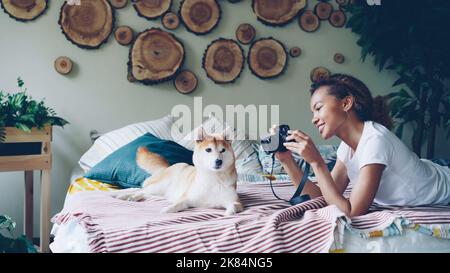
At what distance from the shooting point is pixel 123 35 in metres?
2.83

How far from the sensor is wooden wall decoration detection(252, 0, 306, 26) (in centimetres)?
306

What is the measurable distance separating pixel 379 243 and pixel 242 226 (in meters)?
0.38

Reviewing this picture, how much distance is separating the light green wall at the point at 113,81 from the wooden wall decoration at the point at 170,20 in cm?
5

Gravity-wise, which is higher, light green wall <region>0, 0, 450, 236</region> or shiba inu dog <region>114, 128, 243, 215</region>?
light green wall <region>0, 0, 450, 236</region>

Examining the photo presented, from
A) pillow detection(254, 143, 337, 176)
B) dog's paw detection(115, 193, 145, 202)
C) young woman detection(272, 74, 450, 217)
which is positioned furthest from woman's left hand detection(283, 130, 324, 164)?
pillow detection(254, 143, 337, 176)

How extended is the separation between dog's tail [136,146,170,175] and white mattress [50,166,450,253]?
73 centimetres

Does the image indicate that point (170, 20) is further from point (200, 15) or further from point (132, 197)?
point (132, 197)

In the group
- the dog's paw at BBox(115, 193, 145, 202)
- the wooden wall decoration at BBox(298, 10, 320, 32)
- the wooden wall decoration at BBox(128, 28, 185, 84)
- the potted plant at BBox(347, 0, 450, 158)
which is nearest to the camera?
the dog's paw at BBox(115, 193, 145, 202)

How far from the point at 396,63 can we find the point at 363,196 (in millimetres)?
2023

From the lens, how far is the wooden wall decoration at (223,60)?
298 cm

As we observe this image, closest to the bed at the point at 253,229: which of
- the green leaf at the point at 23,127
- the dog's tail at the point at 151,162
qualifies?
the dog's tail at the point at 151,162

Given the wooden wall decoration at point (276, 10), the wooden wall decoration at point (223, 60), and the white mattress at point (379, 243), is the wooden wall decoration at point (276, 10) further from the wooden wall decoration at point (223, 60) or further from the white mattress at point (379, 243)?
the white mattress at point (379, 243)

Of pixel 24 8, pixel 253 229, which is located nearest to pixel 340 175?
pixel 253 229

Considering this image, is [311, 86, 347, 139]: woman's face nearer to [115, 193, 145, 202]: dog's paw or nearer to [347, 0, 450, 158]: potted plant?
[115, 193, 145, 202]: dog's paw
